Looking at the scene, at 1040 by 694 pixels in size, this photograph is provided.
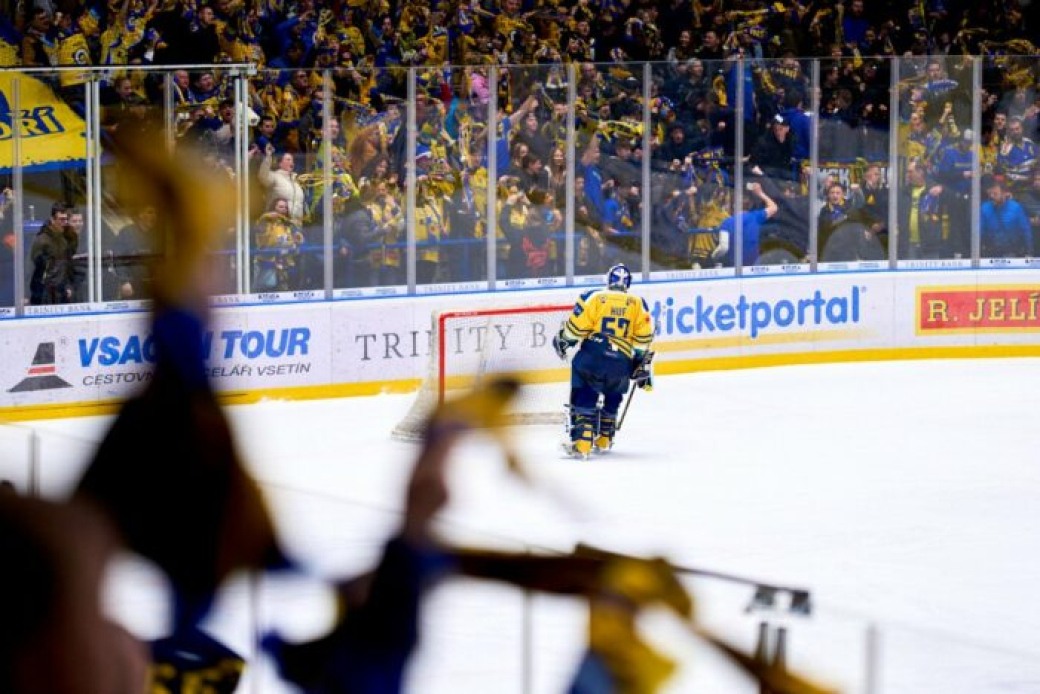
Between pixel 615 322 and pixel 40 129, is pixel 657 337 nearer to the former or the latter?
pixel 615 322

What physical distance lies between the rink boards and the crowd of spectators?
0.82 ft

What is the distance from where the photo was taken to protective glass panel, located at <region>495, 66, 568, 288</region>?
14.1 meters

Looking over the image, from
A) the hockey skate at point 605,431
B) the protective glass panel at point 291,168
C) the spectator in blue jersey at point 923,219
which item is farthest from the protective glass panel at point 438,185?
the spectator in blue jersey at point 923,219

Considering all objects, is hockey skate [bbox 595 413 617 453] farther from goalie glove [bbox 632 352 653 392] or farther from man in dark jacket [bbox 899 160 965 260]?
man in dark jacket [bbox 899 160 965 260]

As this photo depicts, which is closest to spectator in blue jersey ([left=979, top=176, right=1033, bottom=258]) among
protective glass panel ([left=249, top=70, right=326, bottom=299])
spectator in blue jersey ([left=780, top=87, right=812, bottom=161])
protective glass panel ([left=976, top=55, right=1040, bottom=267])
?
protective glass panel ([left=976, top=55, right=1040, bottom=267])

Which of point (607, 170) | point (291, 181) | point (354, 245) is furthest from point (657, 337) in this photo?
point (291, 181)

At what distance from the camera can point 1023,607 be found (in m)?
7.34

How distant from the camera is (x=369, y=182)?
13547mm

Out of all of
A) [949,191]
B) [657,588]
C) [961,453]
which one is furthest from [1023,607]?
[949,191]

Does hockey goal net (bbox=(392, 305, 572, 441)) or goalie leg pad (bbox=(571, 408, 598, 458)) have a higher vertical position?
hockey goal net (bbox=(392, 305, 572, 441))

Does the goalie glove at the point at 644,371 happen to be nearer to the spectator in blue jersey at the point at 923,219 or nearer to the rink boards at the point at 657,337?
the rink boards at the point at 657,337

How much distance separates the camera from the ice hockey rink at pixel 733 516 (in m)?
0.90

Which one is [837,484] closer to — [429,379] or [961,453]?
[961,453]

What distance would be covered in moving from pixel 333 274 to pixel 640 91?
3126 millimetres
